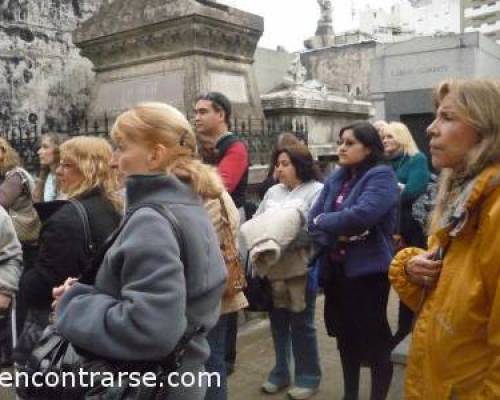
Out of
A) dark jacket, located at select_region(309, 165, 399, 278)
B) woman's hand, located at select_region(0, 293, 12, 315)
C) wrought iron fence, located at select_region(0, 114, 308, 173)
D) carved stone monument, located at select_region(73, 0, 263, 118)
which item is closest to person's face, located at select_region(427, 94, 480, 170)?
dark jacket, located at select_region(309, 165, 399, 278)

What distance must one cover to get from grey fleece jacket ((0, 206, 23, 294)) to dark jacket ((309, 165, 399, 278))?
1.84 metres

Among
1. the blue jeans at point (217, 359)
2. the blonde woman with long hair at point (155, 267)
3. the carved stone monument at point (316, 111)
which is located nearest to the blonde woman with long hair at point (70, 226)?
the blonde woman with long hair at point (155, 267)

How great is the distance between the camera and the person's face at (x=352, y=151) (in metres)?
3.49

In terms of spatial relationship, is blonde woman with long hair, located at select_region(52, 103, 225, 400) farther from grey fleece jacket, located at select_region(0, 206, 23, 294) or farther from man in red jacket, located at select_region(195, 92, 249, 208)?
man in red jacket, located at select_region(195, 92, 249, 208)

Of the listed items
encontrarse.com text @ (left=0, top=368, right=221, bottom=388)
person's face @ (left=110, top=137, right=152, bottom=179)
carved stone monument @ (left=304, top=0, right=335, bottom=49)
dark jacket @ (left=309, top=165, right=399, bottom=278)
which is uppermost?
A: carved stone monument @ (left=304, top=0, right=335, bottom=49)

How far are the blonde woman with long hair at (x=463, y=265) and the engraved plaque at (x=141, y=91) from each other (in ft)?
17.7

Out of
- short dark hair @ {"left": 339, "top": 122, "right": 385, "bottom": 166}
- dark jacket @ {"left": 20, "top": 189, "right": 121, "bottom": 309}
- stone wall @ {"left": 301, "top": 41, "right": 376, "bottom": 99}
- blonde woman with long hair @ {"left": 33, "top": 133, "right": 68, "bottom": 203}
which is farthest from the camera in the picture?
stone wall @ {"left": 301, "top": 41, "right": 376, "bottom": 99}

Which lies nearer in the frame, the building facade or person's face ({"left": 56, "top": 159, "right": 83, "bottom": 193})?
person's face ({"left": 56, "top": 159, "right": 83, "bottom": 193})

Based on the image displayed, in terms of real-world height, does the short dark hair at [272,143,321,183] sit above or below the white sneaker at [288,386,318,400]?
above

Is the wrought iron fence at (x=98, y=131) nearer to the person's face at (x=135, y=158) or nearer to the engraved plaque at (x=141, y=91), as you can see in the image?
the engraved plaque at (x=141, y=91)

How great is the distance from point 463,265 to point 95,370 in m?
1.31

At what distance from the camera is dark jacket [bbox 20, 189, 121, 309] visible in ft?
8.38

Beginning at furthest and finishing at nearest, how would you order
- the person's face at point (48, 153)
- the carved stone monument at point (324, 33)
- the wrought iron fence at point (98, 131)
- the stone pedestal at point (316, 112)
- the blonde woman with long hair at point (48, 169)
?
the carved stone monument at point (324, 33), the stone pedestal at point (316, 112), the wrought iron fence at point (98, 131), the person's face at point (48, 153), the blonde woman with long hair at point (48, 169)

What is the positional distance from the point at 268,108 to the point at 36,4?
3886mm
